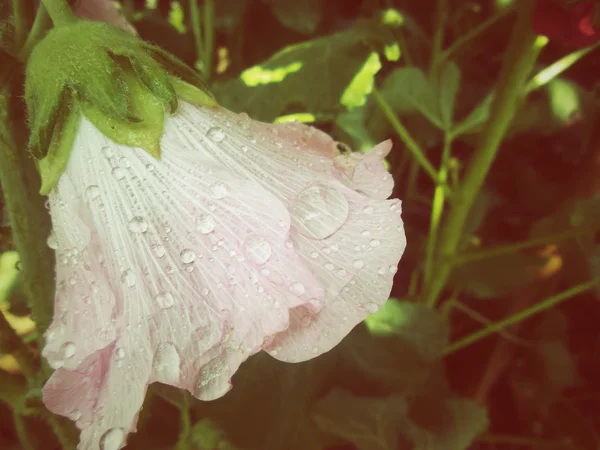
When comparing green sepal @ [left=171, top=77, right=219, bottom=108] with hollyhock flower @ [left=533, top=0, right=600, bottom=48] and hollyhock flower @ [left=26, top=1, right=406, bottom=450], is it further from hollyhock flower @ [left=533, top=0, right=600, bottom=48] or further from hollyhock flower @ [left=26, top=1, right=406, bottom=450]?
hollyhock flower @ [left=533, top=0, right=600, bottom=48]

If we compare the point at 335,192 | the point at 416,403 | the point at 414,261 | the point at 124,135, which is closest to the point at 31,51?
the point at 124,135

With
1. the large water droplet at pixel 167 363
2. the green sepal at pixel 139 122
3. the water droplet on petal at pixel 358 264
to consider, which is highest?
the green sepal at pixel 139 122

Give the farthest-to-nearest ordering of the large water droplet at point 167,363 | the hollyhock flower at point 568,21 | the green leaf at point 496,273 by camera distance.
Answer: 1. the green leaf at point 496,273
2. the hollyhock flower at point 568,21
3. the large water droplet at point 167,363

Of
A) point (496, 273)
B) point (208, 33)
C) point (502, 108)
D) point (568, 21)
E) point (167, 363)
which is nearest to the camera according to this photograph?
point (167, 363)

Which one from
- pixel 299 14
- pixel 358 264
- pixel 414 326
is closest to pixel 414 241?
pixel 414 326

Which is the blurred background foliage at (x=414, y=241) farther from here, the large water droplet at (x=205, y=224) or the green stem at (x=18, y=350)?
the large water droplet at (x=205, y=224)

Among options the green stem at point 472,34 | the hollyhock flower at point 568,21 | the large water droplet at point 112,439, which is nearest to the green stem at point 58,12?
the large water droplet at point 112,439

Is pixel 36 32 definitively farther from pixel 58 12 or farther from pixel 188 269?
pixel 188 269
